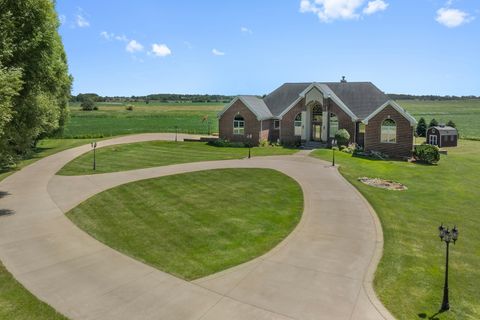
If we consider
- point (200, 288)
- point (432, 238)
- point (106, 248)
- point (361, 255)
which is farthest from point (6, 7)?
point (432, 238)

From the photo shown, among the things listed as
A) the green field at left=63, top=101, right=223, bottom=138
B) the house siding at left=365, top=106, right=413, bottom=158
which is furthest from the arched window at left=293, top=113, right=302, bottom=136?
the green field at left=63, top=101, right=223, bottom=138

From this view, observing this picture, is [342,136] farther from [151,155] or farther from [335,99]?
[151,155]

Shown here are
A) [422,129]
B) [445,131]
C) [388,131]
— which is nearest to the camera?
[388,131]

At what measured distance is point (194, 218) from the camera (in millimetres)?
15523

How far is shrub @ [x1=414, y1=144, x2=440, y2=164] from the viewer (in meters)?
31.4

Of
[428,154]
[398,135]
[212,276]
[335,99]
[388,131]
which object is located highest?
[335,99]

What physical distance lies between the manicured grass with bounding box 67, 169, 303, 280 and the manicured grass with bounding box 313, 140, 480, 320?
13.2ft

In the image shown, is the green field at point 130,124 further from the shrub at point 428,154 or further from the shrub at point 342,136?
the shrub at point 428,154

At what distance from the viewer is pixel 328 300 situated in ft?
30.1

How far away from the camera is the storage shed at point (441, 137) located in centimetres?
4547

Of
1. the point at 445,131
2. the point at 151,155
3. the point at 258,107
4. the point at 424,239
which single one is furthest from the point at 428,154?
the point at 151,155

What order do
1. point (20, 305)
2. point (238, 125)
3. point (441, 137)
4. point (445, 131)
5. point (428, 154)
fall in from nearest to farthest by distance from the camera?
point (20, 305) → point (428, 154) → point (238, 125) → point (441, 137) → point (445, 131)

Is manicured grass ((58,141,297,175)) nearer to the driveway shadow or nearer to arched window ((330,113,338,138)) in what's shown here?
arched window ((330,113,338,138))

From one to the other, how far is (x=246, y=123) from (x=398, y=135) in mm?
15992
